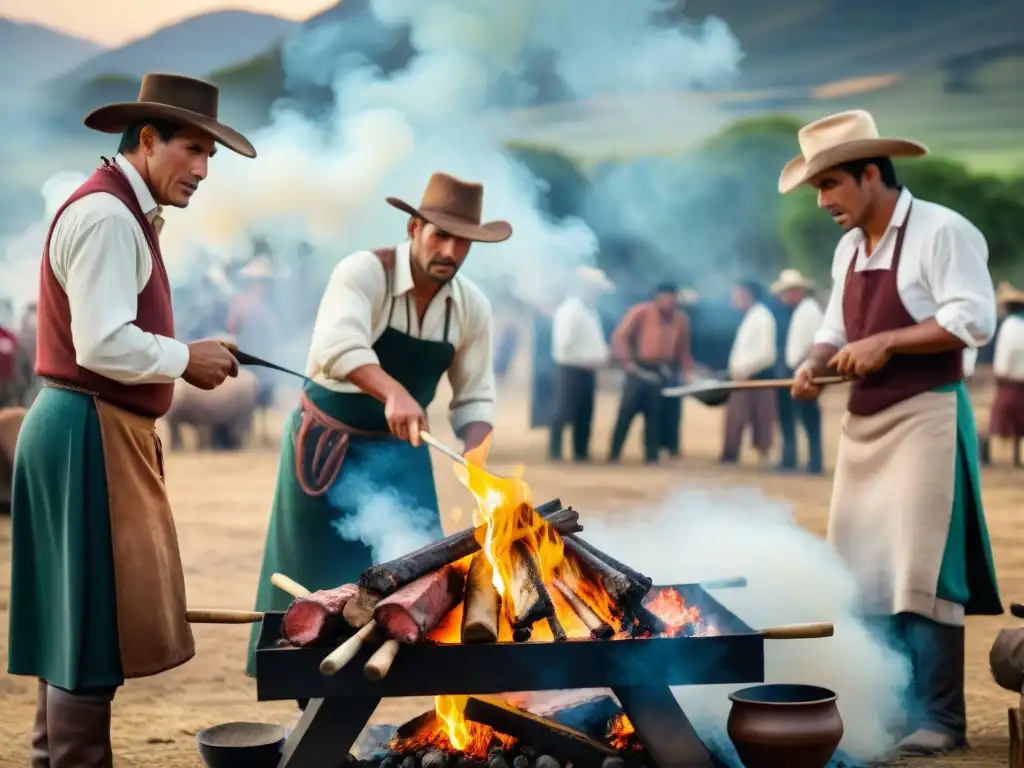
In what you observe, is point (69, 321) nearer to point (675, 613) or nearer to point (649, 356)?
point (675, 613)

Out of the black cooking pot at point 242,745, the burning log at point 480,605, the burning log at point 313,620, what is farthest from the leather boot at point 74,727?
the burning log at point 480,605

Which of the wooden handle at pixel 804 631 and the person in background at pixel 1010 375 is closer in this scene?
the wooden handle at pixel 804 631

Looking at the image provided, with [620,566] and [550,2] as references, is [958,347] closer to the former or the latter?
[620,566]

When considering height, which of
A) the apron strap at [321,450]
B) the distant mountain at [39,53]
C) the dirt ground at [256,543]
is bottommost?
the dirt ground at [256,543]

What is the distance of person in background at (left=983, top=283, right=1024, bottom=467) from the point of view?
13391mm

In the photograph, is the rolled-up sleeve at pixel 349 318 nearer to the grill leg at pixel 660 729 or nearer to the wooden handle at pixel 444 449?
the wooden handle at pixel 444 449

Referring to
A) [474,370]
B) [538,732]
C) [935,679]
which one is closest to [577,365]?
[474,370]

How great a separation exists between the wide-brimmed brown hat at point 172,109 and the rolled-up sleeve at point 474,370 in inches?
43.4

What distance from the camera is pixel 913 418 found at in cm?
425

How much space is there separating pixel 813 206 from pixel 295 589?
22818mm

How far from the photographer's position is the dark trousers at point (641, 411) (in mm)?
14430

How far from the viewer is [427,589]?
10.7 ft

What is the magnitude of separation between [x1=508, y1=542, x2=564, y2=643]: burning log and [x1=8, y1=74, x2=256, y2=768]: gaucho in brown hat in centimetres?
98

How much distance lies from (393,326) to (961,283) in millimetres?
1923
